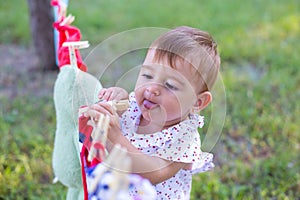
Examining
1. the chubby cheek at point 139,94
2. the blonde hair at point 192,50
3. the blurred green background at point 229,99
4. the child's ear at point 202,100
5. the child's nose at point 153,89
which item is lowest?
the blurred green background at point 229,99

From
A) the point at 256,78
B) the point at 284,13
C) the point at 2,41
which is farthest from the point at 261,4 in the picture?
the point at 2,41

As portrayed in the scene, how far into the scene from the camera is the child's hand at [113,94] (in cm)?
117

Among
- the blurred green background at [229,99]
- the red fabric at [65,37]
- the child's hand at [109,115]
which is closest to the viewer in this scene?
the child's hand at [109,115]

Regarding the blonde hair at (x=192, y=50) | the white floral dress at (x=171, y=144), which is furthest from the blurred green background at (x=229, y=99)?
the blonde hair at (x=192, y=50)

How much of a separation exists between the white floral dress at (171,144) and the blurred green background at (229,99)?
0.49 m

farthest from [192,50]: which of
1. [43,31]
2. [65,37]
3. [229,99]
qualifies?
[43,31]

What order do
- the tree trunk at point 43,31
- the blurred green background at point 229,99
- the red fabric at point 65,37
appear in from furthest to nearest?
the tree trunk at point 43,31
the blurred green background at point 229,99
the red fabric at point 65,37

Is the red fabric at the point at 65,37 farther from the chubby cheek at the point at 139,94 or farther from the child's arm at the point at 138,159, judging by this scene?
the child's arm at the point at 138,159

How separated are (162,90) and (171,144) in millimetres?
142

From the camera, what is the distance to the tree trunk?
292 centimetres

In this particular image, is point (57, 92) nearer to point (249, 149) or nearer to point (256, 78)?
point (249, 149)

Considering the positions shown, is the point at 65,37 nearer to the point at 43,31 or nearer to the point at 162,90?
the point at 162,90

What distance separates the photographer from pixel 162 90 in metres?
1.12

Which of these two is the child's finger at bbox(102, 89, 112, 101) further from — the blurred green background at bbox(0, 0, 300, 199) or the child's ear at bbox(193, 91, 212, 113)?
the blurred green background at bbox(0, 0, 300, 199)
